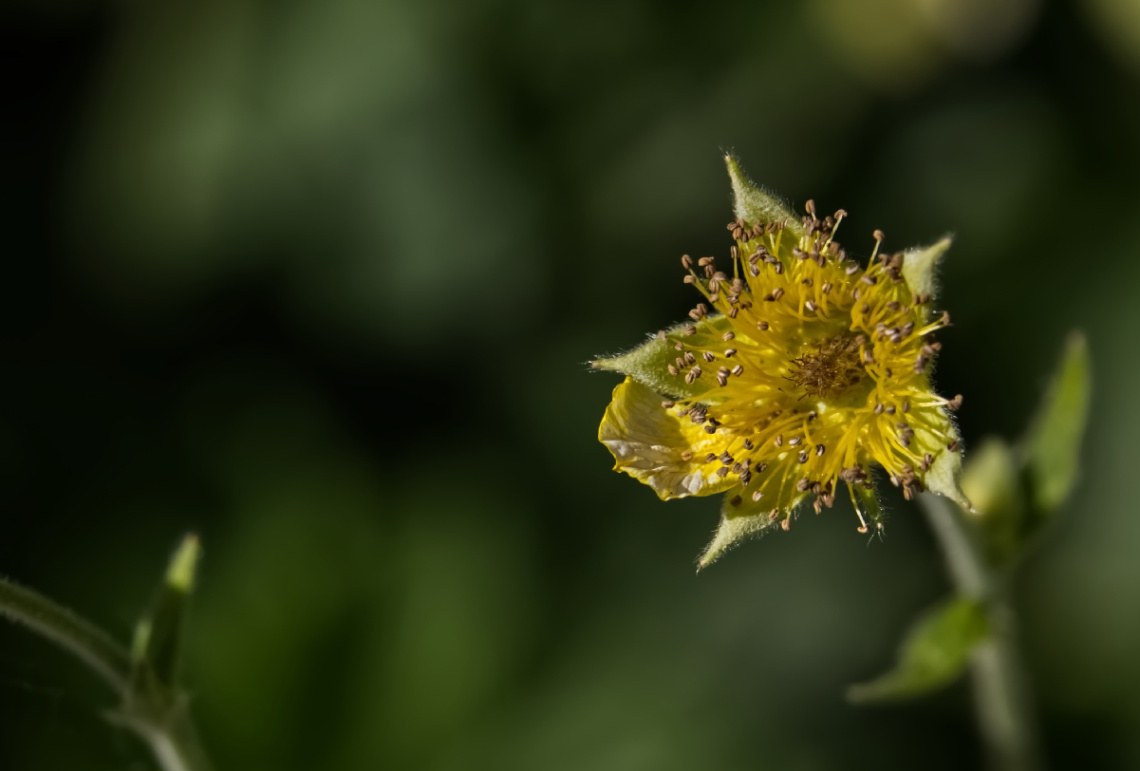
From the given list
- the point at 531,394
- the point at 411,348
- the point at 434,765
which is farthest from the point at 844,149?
the point at 434,765

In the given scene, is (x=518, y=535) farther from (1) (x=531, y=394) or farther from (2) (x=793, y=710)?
(2) (x=793, y=710)

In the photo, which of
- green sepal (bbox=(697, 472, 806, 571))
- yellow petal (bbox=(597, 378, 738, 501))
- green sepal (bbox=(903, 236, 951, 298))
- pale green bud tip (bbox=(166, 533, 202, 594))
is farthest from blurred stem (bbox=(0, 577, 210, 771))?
green sepal (bbox=(903, 236, 951, 298))

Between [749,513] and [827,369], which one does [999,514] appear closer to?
[827,369]

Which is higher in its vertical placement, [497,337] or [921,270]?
[497,337]

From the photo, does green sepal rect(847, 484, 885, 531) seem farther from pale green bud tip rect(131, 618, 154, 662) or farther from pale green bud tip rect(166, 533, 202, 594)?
pale green bud tip rect(131, 618, 154, 662)

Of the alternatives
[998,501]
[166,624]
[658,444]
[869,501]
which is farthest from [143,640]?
[998,501]

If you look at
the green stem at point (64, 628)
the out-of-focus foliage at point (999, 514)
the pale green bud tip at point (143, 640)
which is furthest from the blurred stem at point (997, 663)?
the green stem at point (64, 628)

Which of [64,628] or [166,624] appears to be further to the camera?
[166,624]

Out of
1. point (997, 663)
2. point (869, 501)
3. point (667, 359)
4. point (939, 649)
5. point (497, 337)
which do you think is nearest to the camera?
point (869, 501)
